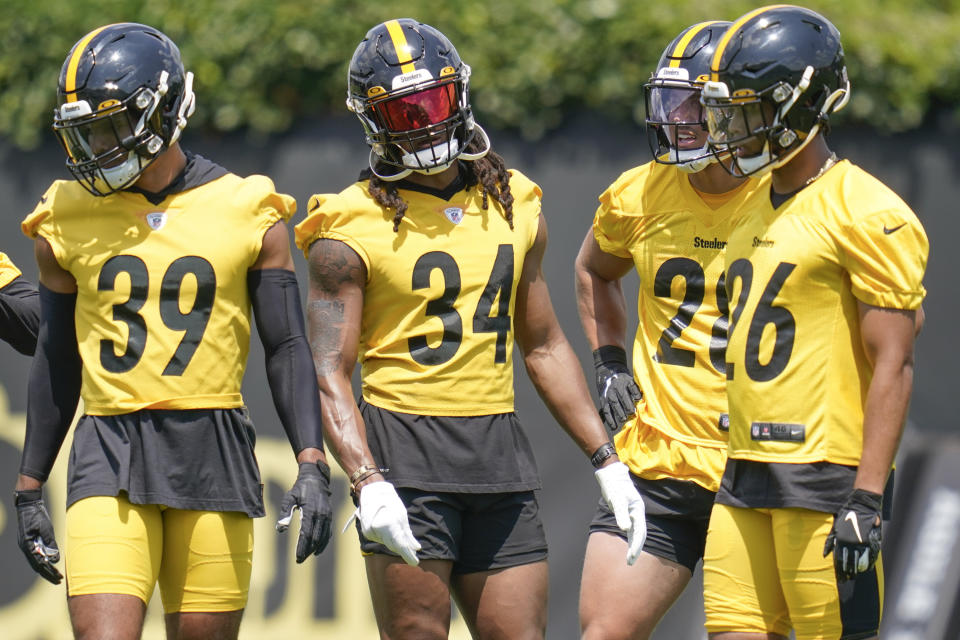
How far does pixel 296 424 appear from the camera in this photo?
3.88 m

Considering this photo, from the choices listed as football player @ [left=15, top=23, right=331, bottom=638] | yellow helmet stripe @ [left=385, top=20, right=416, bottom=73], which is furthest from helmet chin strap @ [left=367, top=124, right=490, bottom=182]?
football player @ [left=15, top=23, right=331, bottom=638]

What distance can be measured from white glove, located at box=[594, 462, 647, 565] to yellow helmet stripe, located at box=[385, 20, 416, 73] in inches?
50.3

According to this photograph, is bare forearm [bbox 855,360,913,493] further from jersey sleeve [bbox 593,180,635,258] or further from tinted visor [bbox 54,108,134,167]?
tinted visor [bbox 54,108,134,167]

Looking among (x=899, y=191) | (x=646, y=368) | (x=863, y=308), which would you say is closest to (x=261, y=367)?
(x=646, y=368)

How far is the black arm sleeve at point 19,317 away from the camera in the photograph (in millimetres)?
4246

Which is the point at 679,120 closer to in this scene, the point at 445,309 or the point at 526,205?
the point at 526,205

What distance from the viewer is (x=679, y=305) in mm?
4293

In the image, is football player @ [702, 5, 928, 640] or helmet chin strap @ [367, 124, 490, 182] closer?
football player @ [702, 5, 928, 640]

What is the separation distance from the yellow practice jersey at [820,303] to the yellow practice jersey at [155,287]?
1345 mm

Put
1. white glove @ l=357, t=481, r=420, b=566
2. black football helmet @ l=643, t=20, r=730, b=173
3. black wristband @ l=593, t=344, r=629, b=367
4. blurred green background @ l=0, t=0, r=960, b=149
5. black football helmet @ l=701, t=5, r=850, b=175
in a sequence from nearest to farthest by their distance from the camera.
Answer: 1. black football helmet @ l=701, t=5, r=850, b=175
2. white glove @ l=357, t=481, r=420, b=566
3. black football helmet @ l=643, t=20, r=730, b=173
4. black wristband @ l=593, t=344, r=629, b=367
5. blurred green background @ l=0, t=0, r=960, b=149

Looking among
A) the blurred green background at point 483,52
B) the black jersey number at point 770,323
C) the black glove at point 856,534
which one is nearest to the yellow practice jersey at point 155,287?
the black jersey number at point 770,323

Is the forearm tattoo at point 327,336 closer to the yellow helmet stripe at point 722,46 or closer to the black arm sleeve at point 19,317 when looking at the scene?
the black arm sleeve at point 19,317

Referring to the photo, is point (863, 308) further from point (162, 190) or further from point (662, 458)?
point (162, 190)

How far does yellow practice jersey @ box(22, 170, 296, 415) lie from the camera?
3.78 meters
